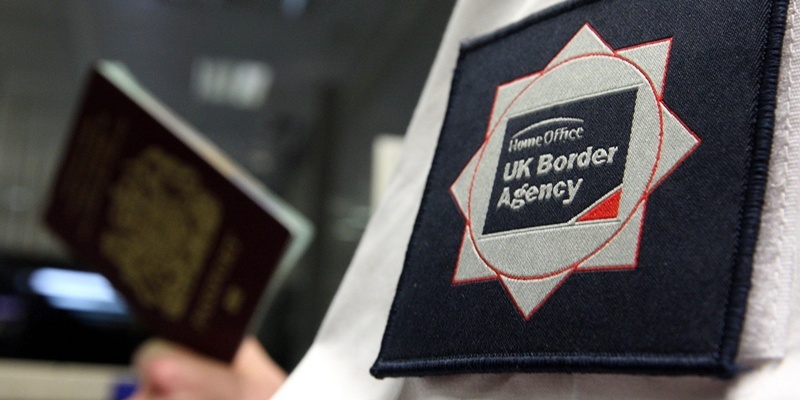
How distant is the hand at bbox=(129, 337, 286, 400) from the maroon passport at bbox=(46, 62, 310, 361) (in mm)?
19

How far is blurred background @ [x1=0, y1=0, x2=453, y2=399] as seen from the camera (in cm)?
312

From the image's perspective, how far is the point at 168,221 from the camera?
0.72 metres

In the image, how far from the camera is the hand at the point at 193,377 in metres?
0.74

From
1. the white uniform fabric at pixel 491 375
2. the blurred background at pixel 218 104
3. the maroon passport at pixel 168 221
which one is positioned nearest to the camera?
the white uniform fabric at pixel 491 375

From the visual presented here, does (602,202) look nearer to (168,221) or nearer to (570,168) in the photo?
(570,168)

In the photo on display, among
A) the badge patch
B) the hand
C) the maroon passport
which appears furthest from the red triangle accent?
the hand

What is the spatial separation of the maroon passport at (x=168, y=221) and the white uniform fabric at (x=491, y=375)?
8.3 inches

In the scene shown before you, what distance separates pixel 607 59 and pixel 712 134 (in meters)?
0.06

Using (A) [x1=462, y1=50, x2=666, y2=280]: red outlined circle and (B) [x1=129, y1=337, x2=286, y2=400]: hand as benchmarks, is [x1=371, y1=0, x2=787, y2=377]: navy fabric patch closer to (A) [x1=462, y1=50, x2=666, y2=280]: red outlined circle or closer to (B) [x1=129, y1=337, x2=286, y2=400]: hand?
(A) [x1=462, y1=50, x2=666, y2=280]: red outlined circle

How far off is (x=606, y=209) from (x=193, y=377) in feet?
1.85

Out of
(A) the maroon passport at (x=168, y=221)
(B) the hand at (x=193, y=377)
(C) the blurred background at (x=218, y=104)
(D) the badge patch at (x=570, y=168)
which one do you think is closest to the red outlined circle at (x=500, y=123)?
(D) the badge patch at (x=570, y=168)

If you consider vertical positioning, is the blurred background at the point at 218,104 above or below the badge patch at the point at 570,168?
below

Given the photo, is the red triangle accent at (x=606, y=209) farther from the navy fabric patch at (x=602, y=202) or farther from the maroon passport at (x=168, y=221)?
the maroon passport at (x=168, y=221)

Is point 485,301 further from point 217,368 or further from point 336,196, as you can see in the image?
point 336,196
